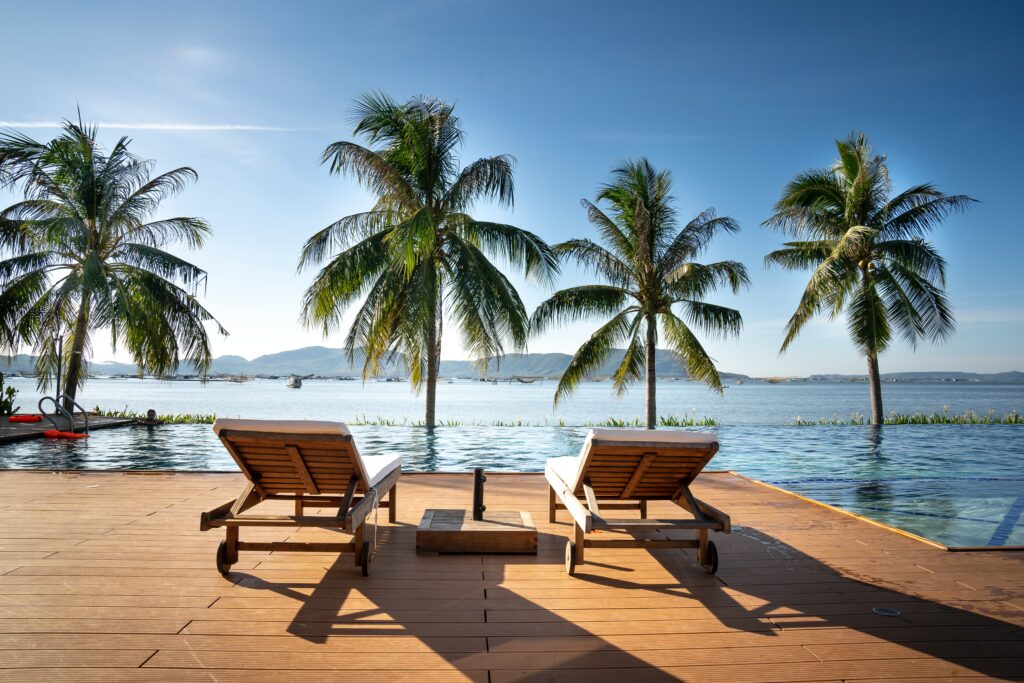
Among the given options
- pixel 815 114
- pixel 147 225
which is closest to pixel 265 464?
pixel 147 225

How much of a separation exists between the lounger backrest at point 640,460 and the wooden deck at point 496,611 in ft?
1.29

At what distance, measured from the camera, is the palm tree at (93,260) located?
11383 millimetres

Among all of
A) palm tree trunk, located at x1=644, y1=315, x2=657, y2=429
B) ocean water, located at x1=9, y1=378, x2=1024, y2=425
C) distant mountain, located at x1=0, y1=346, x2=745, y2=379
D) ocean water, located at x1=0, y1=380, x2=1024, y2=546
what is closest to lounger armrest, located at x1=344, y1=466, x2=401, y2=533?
ocean water, located at x1=0, y1=380, x2=1024, y2=546

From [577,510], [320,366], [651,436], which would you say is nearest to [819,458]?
[651,436]

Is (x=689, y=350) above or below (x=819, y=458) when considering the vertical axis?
above

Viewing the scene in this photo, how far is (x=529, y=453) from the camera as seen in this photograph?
31.2 feet

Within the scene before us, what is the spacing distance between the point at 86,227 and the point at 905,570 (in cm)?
1374

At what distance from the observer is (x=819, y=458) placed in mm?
8922

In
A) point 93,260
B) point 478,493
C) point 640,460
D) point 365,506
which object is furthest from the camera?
point 93,260

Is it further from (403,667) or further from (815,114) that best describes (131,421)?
(815,114)

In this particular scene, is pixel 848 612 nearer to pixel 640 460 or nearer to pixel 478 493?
pixel 640 460

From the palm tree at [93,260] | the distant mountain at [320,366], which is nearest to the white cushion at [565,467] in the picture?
the palm tree at [93,260]

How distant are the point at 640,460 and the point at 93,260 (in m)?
12.0

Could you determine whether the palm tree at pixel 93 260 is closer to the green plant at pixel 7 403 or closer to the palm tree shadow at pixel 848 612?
the green plant at pixel 7 403
